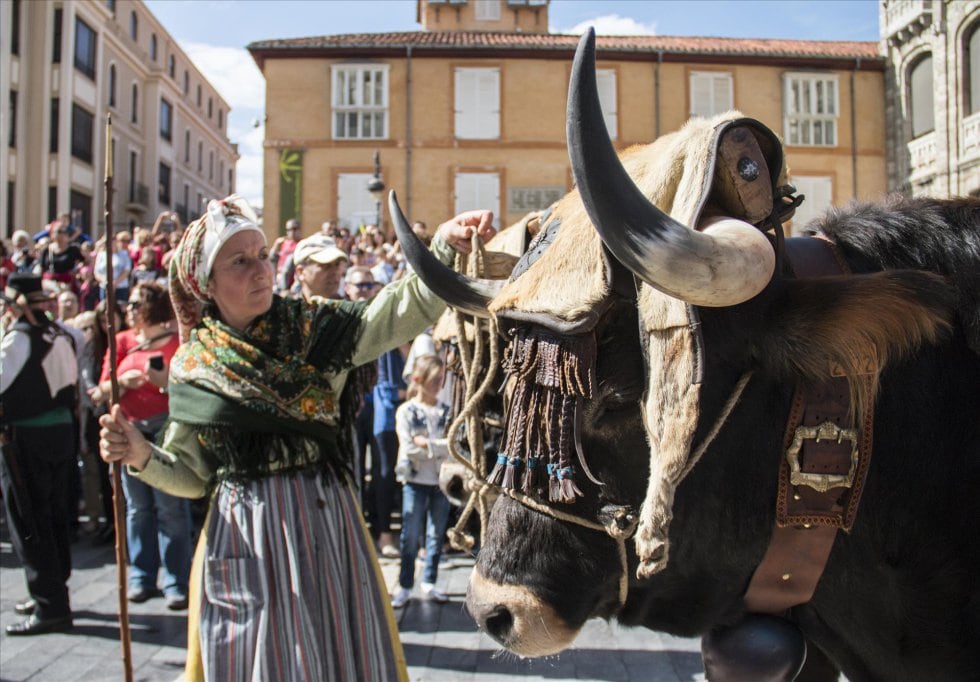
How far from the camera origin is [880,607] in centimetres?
171

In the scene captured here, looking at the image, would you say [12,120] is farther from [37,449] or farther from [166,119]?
[37,449]

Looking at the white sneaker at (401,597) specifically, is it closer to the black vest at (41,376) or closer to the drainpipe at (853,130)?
the black vest at (41,376)

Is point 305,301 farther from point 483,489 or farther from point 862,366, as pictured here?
point 862,366

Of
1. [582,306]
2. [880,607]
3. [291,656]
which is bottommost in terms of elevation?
[291,656]

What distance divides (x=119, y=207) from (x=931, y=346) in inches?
1422

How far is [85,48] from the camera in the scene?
99.8 feet

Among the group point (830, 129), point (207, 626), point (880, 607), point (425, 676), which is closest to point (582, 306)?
point (880, 607)

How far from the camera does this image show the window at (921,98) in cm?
2133

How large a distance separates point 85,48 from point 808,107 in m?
25.1

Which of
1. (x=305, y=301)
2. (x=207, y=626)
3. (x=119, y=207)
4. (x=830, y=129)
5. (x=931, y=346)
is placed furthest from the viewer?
(x=119, y=207)

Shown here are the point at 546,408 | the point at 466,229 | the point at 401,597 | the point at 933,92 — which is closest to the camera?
the point at 546,408

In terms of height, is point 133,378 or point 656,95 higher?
point 656,95

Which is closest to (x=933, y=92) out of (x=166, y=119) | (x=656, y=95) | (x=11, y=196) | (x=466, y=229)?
(x=656, y=95)

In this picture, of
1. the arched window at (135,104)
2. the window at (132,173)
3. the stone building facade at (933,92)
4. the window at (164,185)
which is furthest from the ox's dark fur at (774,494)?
the window at (164,185)
